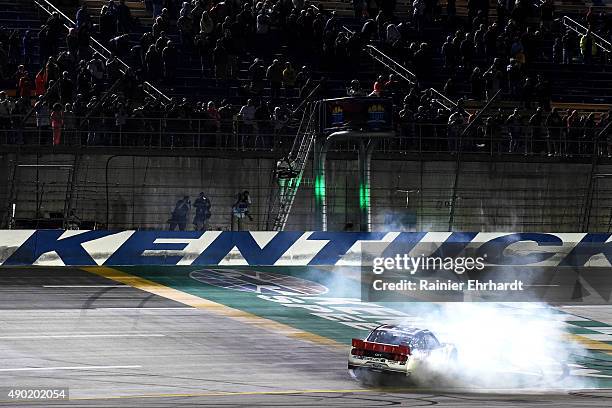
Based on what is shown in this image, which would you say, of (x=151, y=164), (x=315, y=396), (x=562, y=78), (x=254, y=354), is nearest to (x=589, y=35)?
(x=562, y=78)

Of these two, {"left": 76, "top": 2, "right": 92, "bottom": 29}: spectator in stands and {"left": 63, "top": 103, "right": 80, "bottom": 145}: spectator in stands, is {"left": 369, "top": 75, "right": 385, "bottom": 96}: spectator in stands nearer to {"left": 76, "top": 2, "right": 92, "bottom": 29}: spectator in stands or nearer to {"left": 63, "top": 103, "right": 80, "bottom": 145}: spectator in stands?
{"left": 76, "top": 2, "right": 92, "bottom": 29}: spectator in stands

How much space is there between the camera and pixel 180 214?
1112 inches

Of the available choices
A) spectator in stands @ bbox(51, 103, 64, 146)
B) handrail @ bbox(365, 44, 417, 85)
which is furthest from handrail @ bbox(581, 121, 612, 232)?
spectator in stands @ bbox(51, 103, 64, 146)

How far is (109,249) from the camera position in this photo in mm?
26438

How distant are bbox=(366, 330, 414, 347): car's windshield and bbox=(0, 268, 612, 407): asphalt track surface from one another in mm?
663

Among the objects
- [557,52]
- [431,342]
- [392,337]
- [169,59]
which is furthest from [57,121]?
[557,52]

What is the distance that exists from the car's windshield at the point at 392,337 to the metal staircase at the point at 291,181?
12.0 metres

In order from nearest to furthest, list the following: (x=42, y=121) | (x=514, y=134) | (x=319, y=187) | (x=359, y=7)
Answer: (x=319, y=187)
(x=42, y=121)
(x=514, y=134)
(x=359, y=7)

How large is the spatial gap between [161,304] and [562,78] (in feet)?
62.5

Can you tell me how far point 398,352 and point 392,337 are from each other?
437mm

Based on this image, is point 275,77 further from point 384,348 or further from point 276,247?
point 384,348

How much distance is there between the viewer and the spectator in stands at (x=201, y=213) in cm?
2806

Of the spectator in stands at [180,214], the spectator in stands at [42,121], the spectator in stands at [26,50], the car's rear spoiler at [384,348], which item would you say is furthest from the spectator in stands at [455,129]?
the car's rear spoiler at [384,348]

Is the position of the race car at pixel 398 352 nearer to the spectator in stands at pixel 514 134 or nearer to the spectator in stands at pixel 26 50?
the spectator in stands at pixel 514 134
